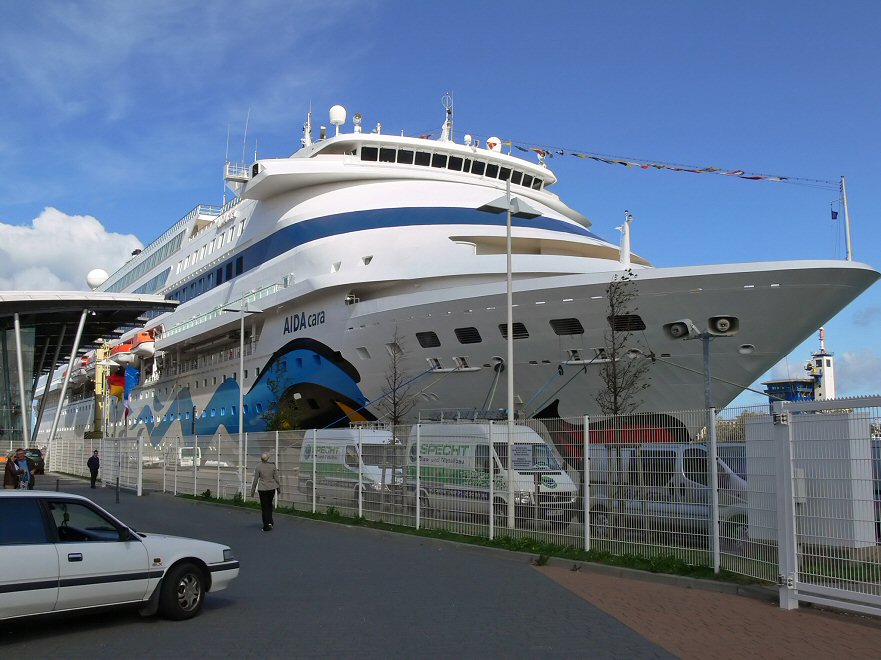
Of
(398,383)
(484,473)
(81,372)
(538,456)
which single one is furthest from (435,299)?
(81,372)

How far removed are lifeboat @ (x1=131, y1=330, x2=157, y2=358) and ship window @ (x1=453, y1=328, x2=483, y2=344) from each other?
24.7 metres

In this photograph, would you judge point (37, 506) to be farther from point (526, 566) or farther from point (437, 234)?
point (437, 234)

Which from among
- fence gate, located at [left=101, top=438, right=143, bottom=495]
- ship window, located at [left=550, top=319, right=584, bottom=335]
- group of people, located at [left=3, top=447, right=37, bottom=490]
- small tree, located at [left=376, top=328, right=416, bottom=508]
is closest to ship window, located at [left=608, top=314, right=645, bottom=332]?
ship window, located at [left=550, top=319, right=584, bottom=335]

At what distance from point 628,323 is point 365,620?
14118 mm

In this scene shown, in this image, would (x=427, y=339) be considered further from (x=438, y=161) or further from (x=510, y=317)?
(x=438, y=161)

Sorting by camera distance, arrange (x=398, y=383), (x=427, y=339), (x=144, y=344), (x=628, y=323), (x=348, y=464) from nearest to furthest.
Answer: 1. (x=348, y=464)
2. (x=628, y=323)
3. (x=427, y=339)
4. (x=398, y=383)
5. (x=144, y=344)

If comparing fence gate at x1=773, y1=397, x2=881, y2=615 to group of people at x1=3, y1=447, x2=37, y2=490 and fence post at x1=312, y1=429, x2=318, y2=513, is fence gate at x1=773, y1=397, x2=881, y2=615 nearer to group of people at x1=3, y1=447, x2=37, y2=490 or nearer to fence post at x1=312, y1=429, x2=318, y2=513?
fence post at x1=312, y1=429, x2=318, y2=513

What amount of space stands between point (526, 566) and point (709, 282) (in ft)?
33.5

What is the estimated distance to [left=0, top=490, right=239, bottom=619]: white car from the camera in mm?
6465

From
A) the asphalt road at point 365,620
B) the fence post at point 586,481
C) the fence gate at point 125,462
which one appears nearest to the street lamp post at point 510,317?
the asphalt road at point 365,620

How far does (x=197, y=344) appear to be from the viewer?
3991cm

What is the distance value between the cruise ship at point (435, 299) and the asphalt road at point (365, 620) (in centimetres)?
818

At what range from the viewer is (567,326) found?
21219 mm

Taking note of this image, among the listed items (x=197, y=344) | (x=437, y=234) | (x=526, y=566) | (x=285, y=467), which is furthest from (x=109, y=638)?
→ (x=197, y=344)
